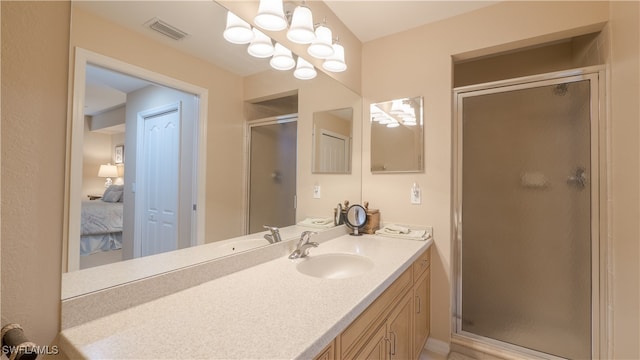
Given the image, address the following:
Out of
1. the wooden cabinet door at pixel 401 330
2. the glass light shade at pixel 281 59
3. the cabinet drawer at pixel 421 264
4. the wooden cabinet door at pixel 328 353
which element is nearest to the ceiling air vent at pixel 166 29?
the glass light shade at pixel 281 59

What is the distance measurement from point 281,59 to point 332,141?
751 mm

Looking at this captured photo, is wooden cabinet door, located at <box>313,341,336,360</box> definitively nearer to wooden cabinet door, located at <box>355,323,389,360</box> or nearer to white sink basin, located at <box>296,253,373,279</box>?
wooden cabinet door, located at <box>355,323,389,360</box>

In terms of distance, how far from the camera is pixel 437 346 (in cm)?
185

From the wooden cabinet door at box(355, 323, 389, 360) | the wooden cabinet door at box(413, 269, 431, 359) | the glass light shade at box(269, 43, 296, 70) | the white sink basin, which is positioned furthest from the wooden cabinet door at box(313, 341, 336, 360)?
the glass light shade at box(269, 43, 296, 70)

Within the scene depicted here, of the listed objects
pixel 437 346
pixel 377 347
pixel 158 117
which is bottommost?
pixel 437 346

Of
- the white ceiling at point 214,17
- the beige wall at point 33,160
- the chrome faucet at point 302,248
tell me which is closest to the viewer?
the beige wall at point 33,160

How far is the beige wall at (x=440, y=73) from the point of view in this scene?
5.30ft

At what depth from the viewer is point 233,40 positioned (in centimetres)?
122

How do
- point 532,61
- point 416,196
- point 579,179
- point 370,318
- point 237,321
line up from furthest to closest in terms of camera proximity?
point 532,61 → point 416,196 → point 579,179 → point 370,318 → point 237,321

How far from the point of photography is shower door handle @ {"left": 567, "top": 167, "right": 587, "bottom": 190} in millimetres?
1612

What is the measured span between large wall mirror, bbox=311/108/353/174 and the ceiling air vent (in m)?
0.96

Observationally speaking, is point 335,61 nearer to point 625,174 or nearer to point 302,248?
point 302,248

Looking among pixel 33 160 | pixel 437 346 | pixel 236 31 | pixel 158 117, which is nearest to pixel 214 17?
pixel 236 31

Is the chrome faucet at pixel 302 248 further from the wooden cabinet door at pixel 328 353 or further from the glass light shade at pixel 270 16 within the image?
the glass light shade at pixel 270 16
